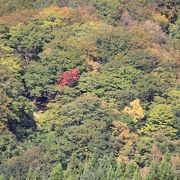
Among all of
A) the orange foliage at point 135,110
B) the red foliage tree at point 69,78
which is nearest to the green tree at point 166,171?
the orange foliage at point 135,110

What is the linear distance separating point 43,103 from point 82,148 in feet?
34.5

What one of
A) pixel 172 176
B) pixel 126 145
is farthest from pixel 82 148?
pixel 172 176

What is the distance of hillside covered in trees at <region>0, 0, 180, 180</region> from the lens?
6531cm

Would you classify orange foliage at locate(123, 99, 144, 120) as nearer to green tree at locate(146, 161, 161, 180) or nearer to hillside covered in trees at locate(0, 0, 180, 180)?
hillside covered in trees at locate(0, 0, 180, 180)

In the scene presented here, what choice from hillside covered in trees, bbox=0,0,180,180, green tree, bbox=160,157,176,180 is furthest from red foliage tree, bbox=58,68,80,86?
green tree, bbox=160,157,176,180

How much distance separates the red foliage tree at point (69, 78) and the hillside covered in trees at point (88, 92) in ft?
0.05

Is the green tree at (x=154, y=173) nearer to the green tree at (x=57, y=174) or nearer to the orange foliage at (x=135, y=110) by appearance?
the green tree at (x=57, y=174)

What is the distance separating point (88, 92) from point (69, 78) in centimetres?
214

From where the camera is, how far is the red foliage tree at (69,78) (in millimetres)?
76938

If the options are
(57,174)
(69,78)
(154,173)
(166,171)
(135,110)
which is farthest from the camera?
(69,78)

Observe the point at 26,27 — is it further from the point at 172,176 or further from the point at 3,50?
the point at 172,176

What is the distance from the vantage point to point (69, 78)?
3039 inches

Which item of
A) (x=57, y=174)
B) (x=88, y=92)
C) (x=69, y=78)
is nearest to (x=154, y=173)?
(x=57, y=174)

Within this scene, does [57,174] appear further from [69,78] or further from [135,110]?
[69,78]
